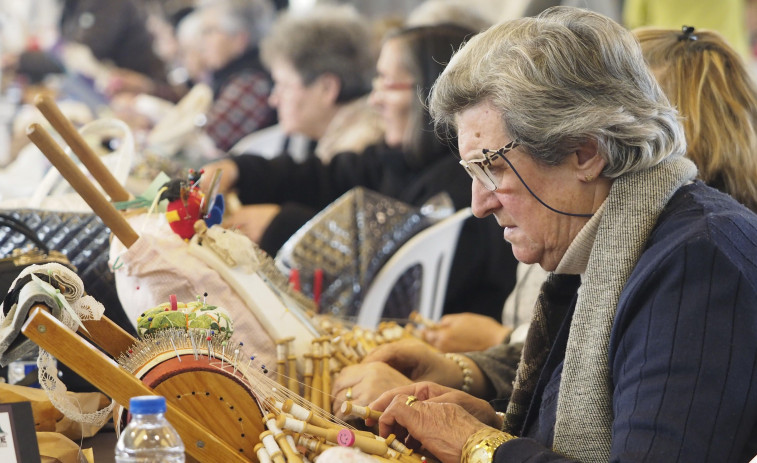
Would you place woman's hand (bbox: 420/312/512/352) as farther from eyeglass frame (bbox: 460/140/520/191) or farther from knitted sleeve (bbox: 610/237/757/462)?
knitted sleeve (bbox: 610/237/757/462)

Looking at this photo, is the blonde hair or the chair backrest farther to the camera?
the chair backrest

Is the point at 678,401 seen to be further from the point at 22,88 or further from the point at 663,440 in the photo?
the point at 22,88

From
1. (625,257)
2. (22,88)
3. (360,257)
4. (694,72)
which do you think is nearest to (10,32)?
(22,88)

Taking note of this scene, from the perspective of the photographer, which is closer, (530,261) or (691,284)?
(691,284)

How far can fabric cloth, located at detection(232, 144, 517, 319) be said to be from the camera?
3.06 meters

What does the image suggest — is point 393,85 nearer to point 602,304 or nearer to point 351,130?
point 351,130

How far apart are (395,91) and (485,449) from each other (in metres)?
2.39

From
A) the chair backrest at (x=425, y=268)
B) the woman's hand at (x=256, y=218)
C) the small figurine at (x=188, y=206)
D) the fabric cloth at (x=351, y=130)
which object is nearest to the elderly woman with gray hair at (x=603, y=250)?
the small figurine at (x=188, y=206)

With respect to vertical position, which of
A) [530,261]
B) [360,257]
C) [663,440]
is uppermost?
[530,261]

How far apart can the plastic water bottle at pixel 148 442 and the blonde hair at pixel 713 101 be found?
117cm

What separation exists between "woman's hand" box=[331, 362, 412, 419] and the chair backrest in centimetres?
104

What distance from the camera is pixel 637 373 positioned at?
1.26 m

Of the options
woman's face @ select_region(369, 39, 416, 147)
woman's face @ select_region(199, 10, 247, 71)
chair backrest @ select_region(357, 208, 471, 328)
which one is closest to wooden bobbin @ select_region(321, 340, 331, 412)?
chair backrest @ select_region(357, 208, 471, 328)

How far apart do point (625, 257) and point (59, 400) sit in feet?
2.78
